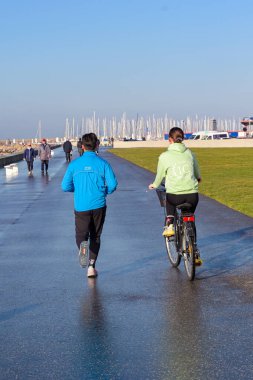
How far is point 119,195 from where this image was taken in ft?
71.0

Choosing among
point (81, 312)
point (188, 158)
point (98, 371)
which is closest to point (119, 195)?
point (188, 158)

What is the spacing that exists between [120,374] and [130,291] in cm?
286

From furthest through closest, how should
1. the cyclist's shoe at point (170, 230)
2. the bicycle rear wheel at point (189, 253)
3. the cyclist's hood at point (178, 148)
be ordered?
the cyclist's shoe at point (170, 230) → the cyclist's hood at point (178, 148) → the bicycle rear wheel at point (189, 253)

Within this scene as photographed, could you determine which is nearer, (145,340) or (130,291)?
(145,340)

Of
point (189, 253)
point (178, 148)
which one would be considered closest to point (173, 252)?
point (189, 253)

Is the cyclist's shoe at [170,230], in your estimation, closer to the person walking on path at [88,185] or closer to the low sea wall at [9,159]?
the person walking on path at [88,185]

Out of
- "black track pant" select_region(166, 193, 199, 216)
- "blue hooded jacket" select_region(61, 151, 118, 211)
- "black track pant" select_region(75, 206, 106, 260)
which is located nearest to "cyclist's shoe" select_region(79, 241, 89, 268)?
"black track pant" select_region(75, 206, 106, 260)

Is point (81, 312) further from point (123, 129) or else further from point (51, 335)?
point (123, 129)

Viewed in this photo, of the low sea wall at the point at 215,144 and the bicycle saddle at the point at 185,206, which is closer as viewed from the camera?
the bicycle saddle at the point at 185,206

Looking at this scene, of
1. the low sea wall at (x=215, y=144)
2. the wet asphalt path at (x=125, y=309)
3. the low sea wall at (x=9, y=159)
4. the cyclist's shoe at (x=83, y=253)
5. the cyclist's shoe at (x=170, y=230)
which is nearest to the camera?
the wet asphalt path at (x=125, y=309)

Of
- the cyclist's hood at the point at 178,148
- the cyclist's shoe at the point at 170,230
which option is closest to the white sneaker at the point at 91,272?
the cyclist's shoe at the point at 170,230

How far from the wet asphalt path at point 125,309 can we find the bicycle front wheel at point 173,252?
159 millimetres

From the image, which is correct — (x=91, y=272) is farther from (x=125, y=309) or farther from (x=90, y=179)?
(x=125, y=309)

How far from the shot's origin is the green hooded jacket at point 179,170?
29.0ft
